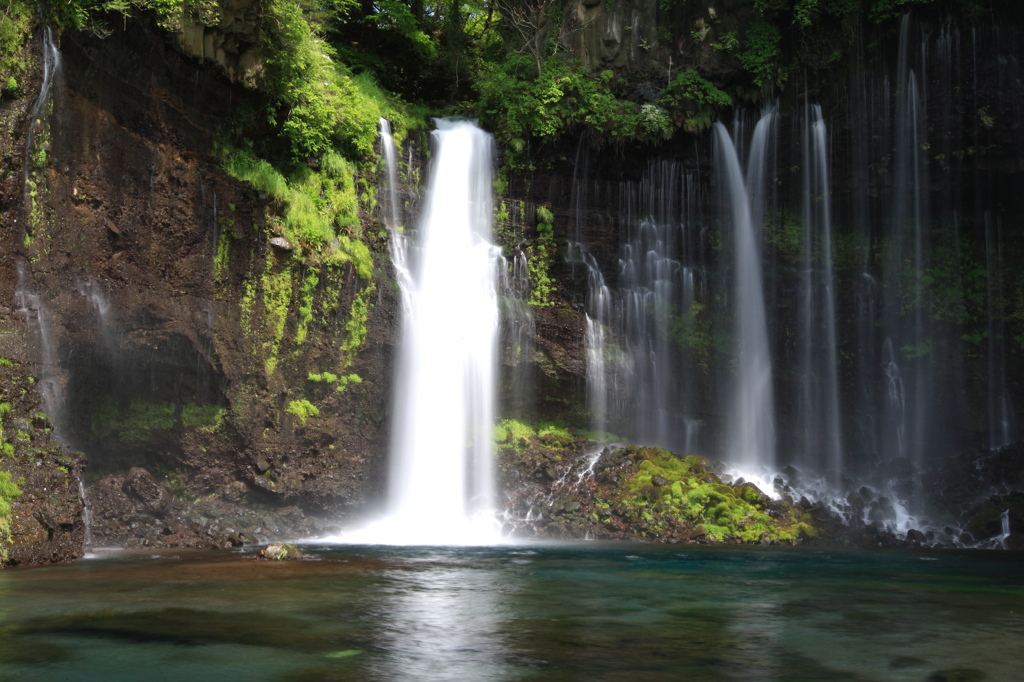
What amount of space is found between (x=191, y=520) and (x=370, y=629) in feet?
31.5

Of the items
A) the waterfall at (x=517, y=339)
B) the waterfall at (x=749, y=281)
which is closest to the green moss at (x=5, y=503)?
the waterfall at (x=517, y=339)

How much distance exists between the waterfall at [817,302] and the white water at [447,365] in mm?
8358

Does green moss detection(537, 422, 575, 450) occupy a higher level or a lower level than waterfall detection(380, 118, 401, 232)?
lower

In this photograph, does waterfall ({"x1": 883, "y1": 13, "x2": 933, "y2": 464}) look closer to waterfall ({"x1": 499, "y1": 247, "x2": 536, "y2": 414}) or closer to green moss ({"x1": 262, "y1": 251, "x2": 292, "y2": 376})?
waterfall ({"x1": 499, "y1": 247, "x2": 536, "y2": 414})

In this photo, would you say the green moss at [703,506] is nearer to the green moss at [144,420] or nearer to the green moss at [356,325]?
the green moss at [356,325]

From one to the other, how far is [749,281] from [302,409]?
12117mm

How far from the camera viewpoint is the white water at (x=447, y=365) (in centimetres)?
1775

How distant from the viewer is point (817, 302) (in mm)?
21828

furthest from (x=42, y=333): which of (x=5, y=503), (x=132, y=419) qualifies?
(x=5, y=503)

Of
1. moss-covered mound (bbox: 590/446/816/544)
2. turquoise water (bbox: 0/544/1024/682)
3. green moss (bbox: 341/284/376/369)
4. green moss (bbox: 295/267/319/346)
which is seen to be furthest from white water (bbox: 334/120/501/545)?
turquoise water (bbox: 0/544/1024/682)

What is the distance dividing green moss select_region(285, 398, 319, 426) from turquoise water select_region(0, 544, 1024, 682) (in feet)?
17.8

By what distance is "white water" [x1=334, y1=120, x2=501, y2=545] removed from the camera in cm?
1775

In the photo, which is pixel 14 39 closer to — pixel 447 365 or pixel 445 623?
pixel 447 365

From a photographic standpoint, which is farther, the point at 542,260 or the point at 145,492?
the point at 542,260
